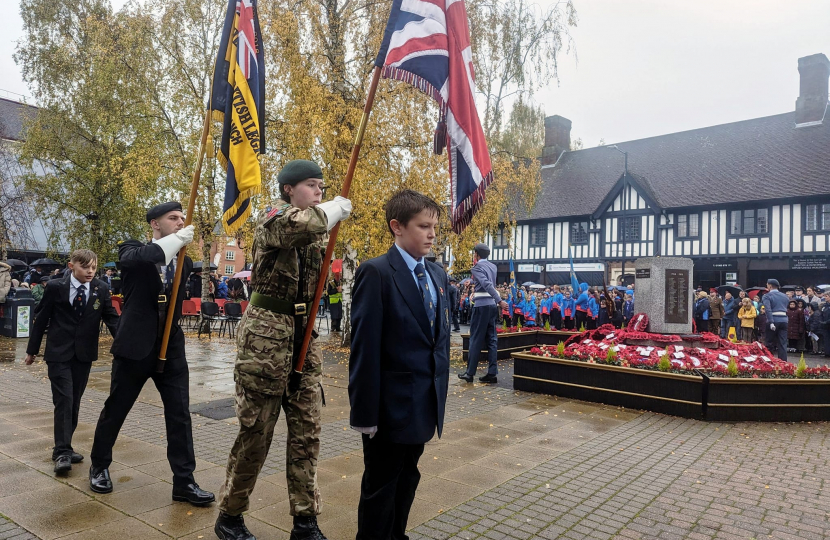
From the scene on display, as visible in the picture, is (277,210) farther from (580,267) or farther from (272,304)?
(580,267)

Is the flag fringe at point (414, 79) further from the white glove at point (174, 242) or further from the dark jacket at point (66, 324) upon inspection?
the dark jacket at point (66, 324)

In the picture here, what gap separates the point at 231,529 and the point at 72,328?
9.49 feet

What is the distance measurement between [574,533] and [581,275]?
107 feet

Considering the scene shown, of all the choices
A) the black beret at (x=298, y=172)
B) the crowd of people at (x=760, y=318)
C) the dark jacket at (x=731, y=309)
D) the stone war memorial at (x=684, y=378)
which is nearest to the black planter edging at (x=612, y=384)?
the stone war memorial at (x=684, y=378)

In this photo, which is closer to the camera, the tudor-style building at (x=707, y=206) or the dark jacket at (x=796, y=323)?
the dark jacket at (x=796, y=323)

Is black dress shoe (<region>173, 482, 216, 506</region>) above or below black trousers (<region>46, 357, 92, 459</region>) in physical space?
below

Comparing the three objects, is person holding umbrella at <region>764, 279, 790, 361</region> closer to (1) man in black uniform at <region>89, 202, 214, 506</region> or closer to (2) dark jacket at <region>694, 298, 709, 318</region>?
(2) dark jacket at <region>694, 298, 709, 318</region>

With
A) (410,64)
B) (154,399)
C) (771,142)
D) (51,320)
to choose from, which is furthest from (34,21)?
(771,142)

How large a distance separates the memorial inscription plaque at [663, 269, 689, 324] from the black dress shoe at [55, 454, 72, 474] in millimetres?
10196

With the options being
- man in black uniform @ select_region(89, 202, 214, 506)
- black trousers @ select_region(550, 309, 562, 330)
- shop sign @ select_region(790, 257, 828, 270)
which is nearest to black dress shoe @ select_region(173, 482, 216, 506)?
man in black uniform @ select_region(89, 202, 214, 506)

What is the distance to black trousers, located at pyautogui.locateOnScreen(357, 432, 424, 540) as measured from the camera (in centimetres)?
288

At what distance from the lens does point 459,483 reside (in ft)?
15.5

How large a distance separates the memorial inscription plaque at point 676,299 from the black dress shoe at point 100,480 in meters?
10.1

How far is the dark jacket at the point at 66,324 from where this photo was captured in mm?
5086
